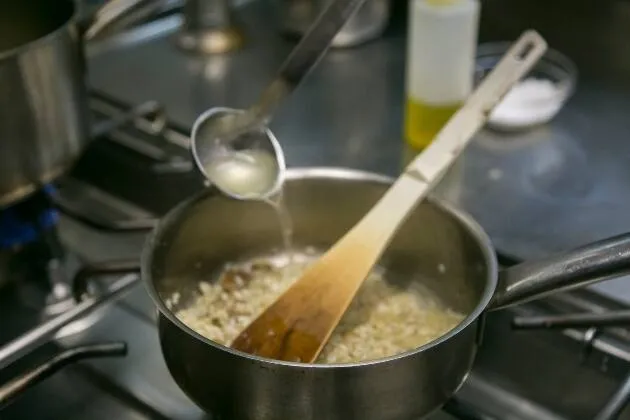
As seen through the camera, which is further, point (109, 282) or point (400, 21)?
point (400, 21)

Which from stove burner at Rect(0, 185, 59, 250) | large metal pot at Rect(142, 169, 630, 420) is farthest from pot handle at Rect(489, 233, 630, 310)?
stove burner at Rect(0, 185, 59, 250)

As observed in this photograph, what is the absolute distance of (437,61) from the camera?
33.4 inches

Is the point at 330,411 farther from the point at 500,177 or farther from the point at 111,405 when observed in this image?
the point at 500,177

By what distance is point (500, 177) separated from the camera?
840 mm

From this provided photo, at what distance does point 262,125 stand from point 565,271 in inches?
11.1

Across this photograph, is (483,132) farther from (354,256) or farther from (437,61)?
(354,256)

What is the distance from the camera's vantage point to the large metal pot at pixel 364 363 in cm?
54

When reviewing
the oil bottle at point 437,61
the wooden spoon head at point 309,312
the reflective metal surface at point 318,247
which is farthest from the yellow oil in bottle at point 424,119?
the wooden spoon head at point 309,312

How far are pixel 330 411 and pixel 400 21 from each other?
67 centimetres

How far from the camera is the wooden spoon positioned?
620 mm

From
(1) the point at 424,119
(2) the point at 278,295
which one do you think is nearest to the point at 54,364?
(2) the point at 278,295

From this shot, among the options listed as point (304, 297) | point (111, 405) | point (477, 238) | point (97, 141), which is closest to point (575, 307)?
point (477, 238)

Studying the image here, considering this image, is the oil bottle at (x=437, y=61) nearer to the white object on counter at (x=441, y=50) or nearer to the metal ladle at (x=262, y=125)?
the white object on counter at (x=441, y=50)

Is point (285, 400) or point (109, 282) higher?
point (285, 400)
